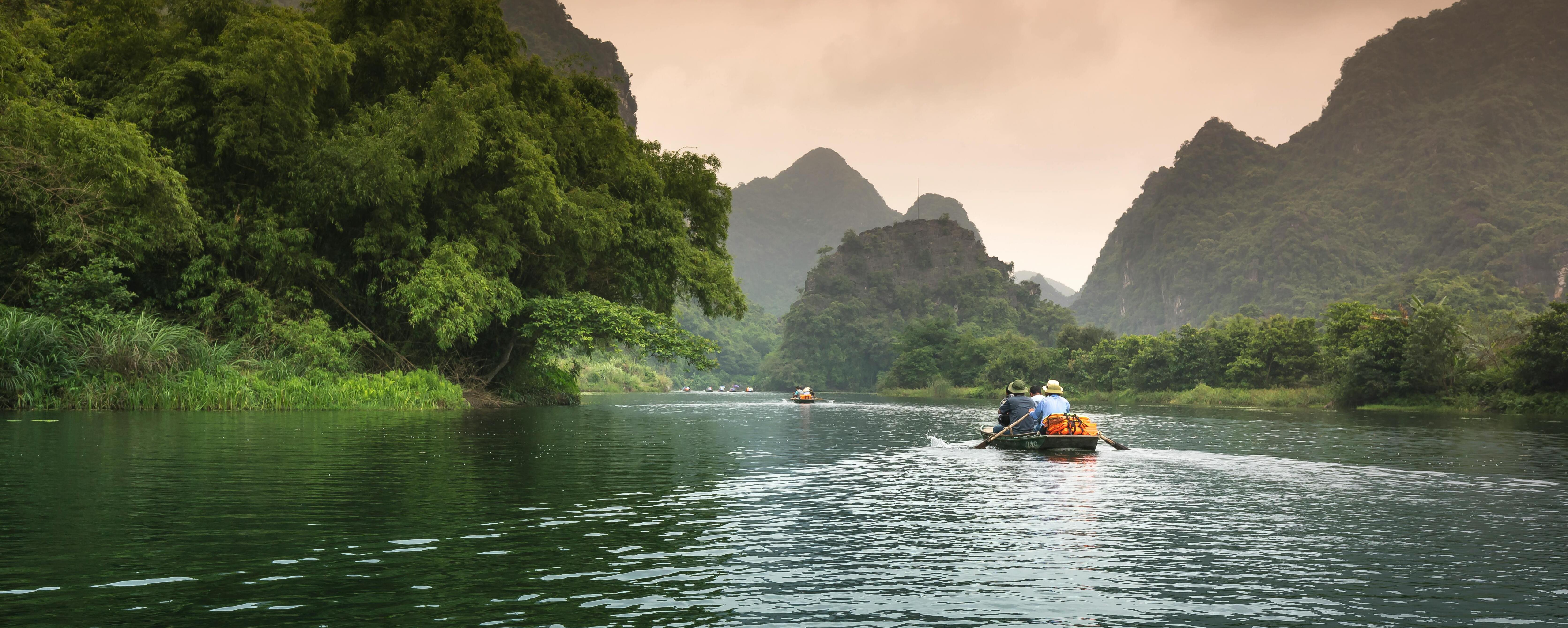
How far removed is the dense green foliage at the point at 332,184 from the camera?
26.2m

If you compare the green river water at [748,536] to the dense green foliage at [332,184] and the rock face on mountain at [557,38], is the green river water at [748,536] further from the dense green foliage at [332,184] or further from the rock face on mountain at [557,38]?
the rock face on mountain at [557,38]

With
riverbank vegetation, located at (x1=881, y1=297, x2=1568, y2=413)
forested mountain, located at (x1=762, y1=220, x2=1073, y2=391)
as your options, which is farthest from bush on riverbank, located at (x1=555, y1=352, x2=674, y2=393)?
riverbank vegetation, located at (x1=881, y1=297, x2=1568, y2=413)

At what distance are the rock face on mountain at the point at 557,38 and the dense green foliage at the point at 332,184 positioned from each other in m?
83.7

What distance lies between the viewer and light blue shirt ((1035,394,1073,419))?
19.7 meters

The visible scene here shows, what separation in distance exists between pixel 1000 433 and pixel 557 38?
143 m

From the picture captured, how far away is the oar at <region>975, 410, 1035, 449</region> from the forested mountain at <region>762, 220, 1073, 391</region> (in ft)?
301

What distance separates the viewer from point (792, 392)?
123 m

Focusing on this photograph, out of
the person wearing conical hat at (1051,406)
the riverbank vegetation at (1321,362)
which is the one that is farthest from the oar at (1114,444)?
the riverbank vegetation at (1321,362)

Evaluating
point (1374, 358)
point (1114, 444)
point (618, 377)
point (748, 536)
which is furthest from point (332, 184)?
point (618, 377)

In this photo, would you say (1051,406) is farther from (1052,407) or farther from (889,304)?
(889,304)

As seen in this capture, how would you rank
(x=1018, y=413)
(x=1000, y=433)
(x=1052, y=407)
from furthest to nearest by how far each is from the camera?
1. (x=1018, y=413)
2. (x=1000, y=433)
3. (x=1052, y=407)

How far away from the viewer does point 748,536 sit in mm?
9180

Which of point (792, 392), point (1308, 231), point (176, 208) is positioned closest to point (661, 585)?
point (176, 208)

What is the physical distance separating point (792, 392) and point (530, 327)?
88.2m
